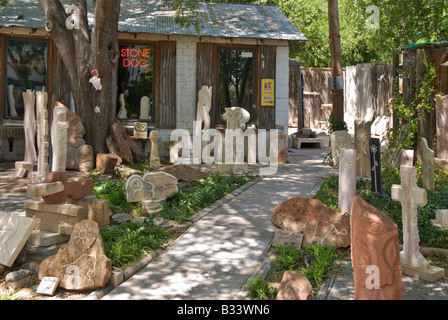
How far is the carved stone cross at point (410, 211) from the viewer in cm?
Result: 591

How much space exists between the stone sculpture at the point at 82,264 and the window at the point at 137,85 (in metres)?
9.20

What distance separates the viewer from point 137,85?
1484 cm

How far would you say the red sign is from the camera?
578 inches

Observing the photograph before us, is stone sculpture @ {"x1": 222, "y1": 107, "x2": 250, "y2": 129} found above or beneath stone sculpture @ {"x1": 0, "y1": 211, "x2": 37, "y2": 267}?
above

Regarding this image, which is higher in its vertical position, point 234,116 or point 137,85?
point 137,85

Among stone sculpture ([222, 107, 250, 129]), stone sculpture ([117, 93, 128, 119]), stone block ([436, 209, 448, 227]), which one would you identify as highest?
stone sculpture ([117, 93, 128, 119])

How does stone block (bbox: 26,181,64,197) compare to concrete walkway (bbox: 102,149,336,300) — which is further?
stone block (bbox: 26,181,64,197)

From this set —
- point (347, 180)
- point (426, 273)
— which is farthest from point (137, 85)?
point (426, 273)

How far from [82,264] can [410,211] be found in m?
3.80

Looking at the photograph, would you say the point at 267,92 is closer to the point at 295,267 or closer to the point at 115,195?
the point at 115,195

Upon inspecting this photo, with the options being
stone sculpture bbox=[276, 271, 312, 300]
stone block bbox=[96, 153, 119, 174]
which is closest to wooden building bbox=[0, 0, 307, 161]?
stone block bbox=[96, 153, 119, 174]

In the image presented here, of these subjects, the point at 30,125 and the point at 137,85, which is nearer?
the point at 30,125
